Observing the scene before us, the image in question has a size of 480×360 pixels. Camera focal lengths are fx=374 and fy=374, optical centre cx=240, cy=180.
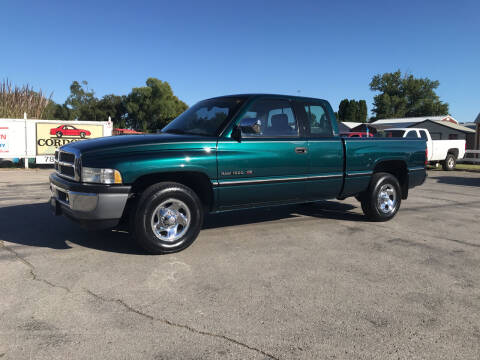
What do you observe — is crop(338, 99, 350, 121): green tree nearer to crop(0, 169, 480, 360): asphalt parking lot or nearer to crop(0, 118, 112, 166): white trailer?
crop(0, 118, 112, 166): white trailer

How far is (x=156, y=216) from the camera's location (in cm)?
418

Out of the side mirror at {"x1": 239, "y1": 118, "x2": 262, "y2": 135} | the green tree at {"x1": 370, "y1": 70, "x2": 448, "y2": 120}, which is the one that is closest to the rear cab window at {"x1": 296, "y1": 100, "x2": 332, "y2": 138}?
the side mirror at {"x1": 239, "y1": 118, "x2": 262, "y2": 135}

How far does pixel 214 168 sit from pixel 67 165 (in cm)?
167

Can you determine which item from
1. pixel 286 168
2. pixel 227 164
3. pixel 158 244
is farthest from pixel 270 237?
pixel 158 244

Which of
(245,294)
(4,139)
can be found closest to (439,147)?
(245,294)

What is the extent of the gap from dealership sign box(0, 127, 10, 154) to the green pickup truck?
500 inches

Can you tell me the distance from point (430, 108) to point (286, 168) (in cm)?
8572

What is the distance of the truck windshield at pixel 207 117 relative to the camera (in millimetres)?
4742

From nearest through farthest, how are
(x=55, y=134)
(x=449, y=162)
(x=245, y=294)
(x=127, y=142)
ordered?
1. (x=245, y=294)
2. (x=127, y=142)
3. (x=55, y=134)
4. (x=449, y=162)

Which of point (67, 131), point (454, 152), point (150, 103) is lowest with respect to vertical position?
Result: point (454, 152)

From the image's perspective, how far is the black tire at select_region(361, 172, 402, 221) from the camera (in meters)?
6.02

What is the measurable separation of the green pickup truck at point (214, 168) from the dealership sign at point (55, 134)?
12.7 meters

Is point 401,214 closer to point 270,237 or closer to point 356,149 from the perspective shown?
point 356,149

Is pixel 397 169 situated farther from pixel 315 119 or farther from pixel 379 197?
pixel 315 119
